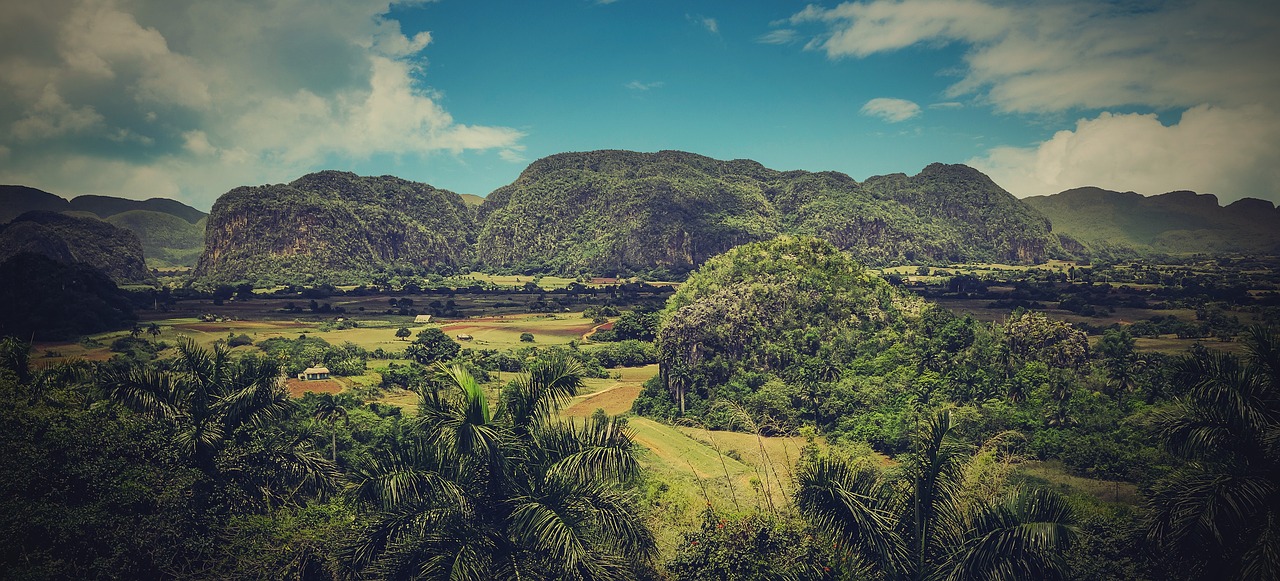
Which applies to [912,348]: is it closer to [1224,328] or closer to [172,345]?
[1224,328]

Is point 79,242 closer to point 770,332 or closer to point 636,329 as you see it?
point 636,329

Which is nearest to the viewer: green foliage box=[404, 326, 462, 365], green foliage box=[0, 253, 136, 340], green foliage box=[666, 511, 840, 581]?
green foliage box=[666, 511, 840, 581]

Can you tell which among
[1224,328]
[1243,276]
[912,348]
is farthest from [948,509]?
[1243,276]

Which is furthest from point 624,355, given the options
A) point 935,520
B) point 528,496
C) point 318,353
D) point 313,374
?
point 935,520

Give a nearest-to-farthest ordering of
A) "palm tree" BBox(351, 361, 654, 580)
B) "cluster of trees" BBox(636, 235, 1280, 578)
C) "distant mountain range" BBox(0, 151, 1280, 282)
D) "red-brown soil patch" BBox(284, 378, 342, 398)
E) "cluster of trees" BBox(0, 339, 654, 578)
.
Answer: "cluster of trees" BBox(636, 235, 1280, 578)
"palm tree" BBox(351, 361, 654, 580)
"cluster of trees" BBox(0, 339, 654, 578)
"red-brown soil patch" BBox(284, 378, 342, 398)
"distant mountain range" BBox(0, 151, 1280, 282)

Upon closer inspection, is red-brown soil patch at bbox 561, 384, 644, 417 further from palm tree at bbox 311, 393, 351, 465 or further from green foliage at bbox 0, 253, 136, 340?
green foliage at bbox 0, 253, 136, 340

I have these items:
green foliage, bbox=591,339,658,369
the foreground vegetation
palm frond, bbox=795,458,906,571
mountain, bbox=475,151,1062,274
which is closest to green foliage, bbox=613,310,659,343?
green foliage, bbox=591,339,658,369
